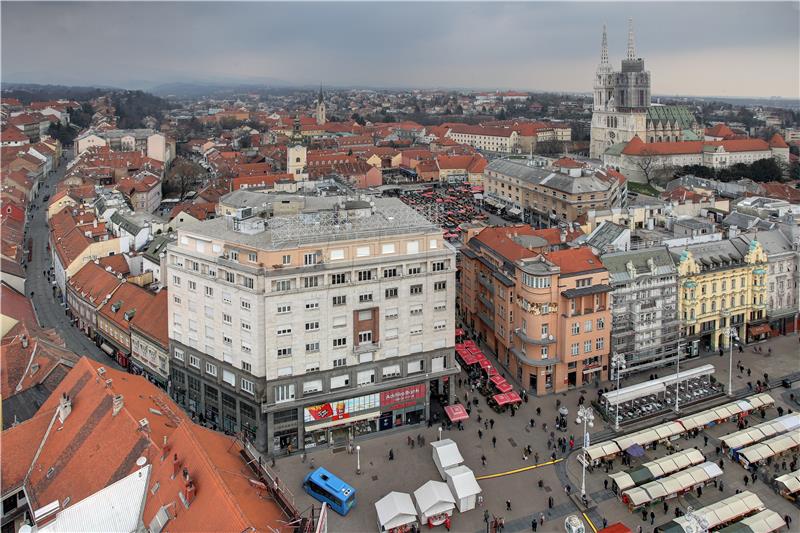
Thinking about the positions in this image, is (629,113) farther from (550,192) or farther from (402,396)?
(402,396)

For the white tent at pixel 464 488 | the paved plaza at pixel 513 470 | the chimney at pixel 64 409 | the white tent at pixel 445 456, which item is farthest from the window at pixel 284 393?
the chimney at pixel 64 409

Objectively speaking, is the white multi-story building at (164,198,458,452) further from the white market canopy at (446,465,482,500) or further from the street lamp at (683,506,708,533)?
the street lamp at (683,506,708,533)

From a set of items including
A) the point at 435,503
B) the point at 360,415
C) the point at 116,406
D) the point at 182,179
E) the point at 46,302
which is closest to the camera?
the point at 116,406

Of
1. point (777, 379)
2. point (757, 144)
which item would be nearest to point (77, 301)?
point (777, 379)

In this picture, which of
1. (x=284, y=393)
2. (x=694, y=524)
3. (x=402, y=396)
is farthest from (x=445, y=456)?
(x=694, y=524)

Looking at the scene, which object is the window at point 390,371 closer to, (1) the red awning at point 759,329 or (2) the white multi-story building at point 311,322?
(2) the white multi-story building at point 311,322

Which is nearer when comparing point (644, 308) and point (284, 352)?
point (284, 352)
